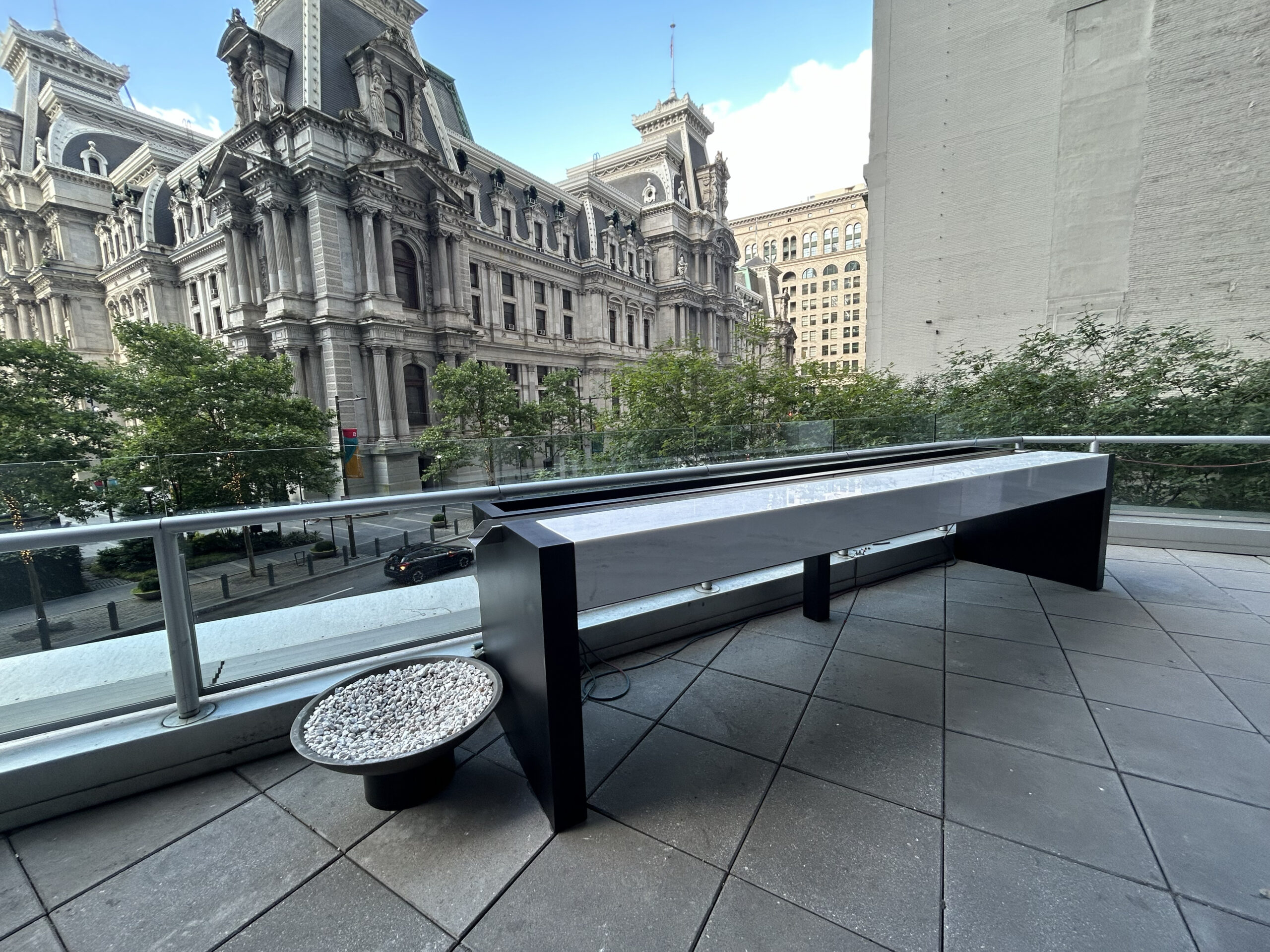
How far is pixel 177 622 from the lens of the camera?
2.19 metres

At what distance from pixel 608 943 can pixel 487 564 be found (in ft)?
4.61

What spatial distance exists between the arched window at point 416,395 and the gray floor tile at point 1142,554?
33667 millimetres

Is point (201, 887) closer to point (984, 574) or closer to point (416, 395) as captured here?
point (984, 574)

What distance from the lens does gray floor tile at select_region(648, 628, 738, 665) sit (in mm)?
3217

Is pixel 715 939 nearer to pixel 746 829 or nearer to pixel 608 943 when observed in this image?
pixel 608 943

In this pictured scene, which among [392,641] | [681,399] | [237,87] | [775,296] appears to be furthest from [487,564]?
[775,296]

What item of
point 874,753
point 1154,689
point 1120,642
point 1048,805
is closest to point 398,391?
point 874,753

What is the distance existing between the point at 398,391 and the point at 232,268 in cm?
1339

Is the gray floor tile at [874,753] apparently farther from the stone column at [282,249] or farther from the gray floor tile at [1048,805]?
the stone column at [282,249]

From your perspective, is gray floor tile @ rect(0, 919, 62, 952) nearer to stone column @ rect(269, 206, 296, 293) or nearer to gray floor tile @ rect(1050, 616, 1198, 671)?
gray floor tile @ rect(1050, 616, 1198, 671)

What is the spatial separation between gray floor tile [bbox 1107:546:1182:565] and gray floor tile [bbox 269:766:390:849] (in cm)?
658

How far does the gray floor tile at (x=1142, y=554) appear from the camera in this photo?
4988 millimetres

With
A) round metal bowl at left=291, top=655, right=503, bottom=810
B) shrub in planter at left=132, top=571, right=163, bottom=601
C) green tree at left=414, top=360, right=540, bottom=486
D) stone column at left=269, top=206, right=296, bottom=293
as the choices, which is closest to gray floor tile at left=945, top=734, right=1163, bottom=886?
round metal bowl at left=291, top=655, right=503, bottom=810

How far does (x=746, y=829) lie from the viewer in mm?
1873
